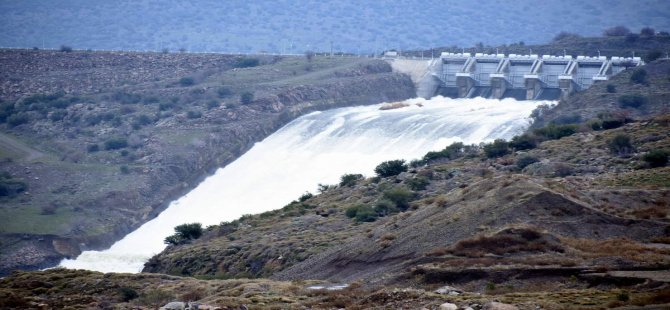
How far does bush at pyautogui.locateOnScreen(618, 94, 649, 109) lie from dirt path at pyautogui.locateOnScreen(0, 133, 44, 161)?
4597 cm

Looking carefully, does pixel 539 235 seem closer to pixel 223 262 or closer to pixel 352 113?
pixel 223 262

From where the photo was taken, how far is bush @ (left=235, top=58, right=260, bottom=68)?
422 feet

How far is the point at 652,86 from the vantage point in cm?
9262

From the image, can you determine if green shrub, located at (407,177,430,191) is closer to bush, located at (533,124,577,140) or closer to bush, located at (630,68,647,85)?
bush, located at (533,124,577,140)

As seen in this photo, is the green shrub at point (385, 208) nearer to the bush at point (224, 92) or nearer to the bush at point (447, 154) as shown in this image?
the bush at point (447, 154)

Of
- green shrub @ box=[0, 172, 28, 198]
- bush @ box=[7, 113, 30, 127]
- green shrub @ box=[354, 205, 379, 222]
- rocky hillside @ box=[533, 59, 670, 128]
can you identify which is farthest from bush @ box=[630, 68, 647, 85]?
bush @ box=[7, 113, 30, 127]

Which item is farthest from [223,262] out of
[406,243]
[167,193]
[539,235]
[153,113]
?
[153,113]

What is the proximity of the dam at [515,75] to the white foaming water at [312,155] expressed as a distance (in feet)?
9.51

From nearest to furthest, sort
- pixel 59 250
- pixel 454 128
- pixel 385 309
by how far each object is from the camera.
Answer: pixel 385 309
pixel 59 250
pixel 454 128

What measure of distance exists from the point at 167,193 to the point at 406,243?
56.8 m

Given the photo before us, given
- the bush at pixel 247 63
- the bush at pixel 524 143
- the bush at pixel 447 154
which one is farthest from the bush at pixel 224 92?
the bush at pixel 524 143

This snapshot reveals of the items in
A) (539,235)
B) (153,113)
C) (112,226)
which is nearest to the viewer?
(539,235)

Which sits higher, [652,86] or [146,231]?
[652,86]

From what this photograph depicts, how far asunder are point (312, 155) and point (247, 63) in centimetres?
3561
